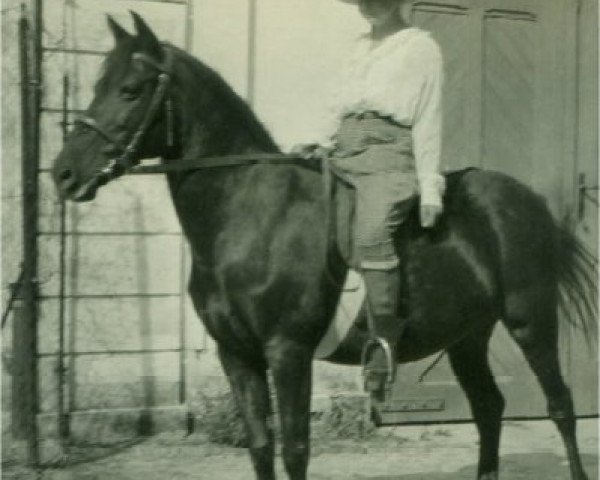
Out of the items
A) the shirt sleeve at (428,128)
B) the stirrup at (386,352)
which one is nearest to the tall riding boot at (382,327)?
the stirrup at (386,352)

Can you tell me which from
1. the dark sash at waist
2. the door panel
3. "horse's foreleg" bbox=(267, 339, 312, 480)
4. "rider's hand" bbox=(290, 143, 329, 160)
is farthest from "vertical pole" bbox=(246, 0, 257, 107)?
"horse's foreleg" bbox=(267, 339, 312, 480)

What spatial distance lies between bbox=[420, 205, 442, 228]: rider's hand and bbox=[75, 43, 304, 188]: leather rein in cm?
79

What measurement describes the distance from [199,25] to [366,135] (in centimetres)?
230

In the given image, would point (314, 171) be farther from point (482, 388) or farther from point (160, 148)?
point (482, 388)

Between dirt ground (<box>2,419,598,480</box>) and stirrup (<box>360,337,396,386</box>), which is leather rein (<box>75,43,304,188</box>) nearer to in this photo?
stirrup (<box>360,337,396,386</box>)

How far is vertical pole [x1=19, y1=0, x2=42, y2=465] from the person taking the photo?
5.91m

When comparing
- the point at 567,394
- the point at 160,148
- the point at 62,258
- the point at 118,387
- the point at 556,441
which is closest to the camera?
the point at 160,148

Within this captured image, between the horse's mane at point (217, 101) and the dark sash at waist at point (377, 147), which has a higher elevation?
the horse's mane at point (217, 101)

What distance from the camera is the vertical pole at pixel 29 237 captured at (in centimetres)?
591

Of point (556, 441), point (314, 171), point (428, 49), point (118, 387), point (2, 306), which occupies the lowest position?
point (556, 441)

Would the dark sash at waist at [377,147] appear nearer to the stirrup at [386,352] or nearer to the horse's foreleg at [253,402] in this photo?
the stirrup at [386,352]

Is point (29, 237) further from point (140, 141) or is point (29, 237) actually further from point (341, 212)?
point (341, 212)

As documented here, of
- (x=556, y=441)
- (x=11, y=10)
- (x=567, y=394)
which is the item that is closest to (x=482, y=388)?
(x=567, y=394)

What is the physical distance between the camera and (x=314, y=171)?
4719 mm
